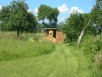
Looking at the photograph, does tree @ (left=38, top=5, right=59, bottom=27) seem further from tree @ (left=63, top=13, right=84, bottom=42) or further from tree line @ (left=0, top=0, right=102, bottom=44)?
tree @ (left=63, top=13, right=84, bottom=42)

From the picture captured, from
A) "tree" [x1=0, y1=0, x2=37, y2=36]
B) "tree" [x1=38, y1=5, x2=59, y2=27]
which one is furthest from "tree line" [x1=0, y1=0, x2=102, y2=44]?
"tree" [x1=38, y1=5, x2=59, y2=27]

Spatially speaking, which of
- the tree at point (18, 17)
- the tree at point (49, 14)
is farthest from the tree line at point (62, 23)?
the tree at point (49, 14)

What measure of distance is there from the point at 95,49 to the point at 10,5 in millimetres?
46729

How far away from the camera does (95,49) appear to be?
23.5m

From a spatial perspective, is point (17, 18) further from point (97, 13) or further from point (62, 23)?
point (97, 13)

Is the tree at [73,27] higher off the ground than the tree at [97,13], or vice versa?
the tree at [97,13]

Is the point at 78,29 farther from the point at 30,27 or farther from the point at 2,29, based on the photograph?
the point at 2,29

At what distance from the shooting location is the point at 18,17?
217 ft

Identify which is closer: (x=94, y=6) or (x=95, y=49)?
(x=95, y=49)

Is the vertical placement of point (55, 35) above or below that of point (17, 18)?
below

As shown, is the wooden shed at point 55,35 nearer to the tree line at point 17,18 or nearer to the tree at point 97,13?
the tree line at point 17,18

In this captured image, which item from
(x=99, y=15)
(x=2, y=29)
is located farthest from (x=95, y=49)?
(x=2, y=29)

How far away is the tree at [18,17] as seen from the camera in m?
65.9

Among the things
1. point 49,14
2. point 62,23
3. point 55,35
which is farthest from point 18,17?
point 49,14
